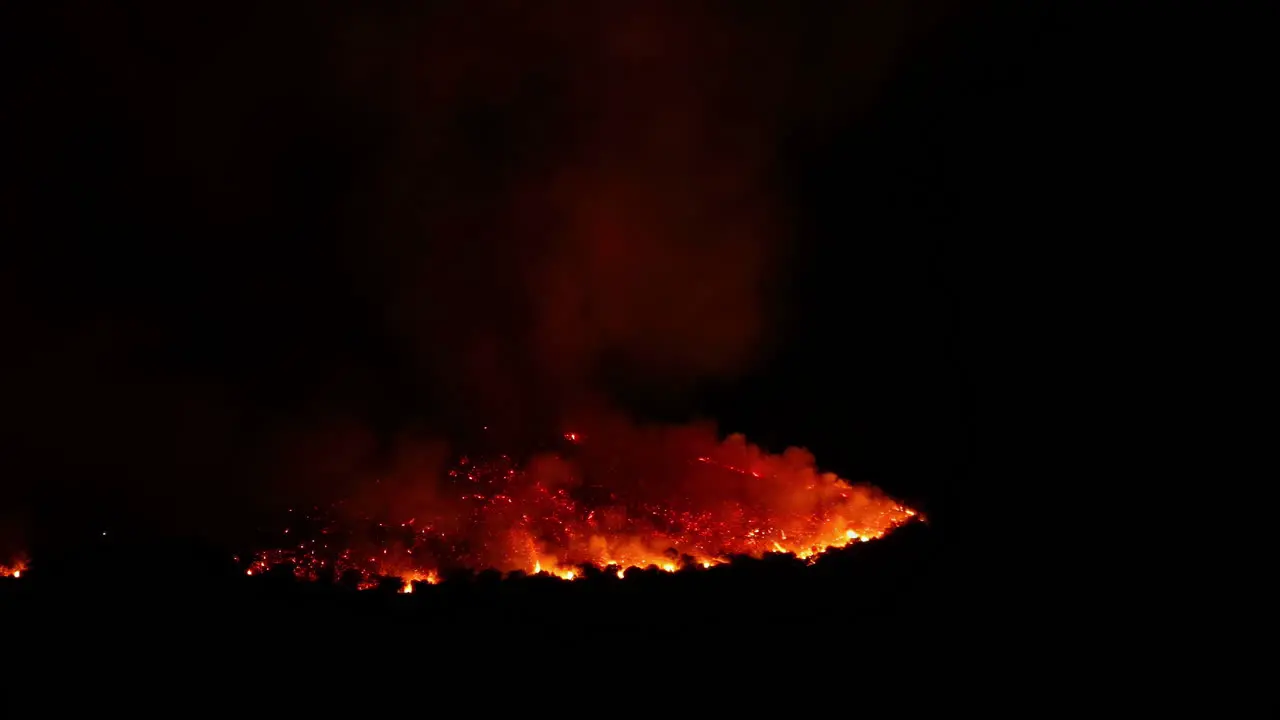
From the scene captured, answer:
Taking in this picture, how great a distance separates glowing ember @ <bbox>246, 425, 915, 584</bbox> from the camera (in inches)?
309

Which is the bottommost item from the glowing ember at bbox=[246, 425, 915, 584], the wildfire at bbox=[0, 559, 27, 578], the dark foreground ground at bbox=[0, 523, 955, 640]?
the dark foreground ground at bbox=[0, 523, 955, 640]

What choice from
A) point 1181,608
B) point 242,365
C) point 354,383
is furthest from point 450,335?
point 1181,608

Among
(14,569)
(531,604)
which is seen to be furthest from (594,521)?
(14,569)

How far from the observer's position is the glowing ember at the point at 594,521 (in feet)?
25.8

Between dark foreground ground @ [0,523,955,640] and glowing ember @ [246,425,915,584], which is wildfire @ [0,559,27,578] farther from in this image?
glowing ember @ [246,425,915,584]

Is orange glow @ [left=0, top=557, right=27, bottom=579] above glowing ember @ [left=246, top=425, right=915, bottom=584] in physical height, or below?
below

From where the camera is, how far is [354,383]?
1200 centimetres

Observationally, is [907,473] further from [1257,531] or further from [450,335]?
[450,335]

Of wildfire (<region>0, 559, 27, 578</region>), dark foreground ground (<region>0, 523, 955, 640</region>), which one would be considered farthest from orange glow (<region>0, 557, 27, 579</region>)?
dark foreground ground (<region>0, 523, 955, 640</region>)

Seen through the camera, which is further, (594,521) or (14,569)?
(594,521)

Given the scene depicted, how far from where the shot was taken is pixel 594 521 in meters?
8.55

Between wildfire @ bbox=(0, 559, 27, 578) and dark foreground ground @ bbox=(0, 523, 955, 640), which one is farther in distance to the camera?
wildfire @ bbox=(0, 559, 27, 578)

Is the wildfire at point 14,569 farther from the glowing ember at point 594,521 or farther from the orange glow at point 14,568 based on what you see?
the glowing ember at point 594,521

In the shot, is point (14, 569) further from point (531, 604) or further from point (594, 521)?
point (594, 521)
